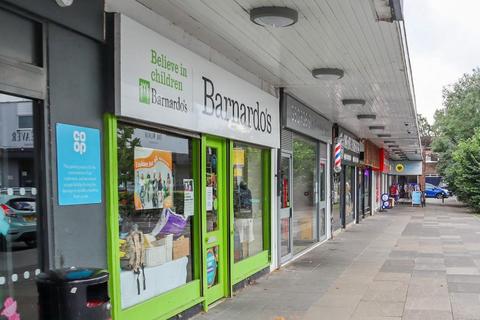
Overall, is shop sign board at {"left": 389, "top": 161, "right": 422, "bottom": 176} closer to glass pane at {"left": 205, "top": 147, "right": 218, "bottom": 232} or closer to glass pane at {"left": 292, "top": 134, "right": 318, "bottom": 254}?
glass pane at {"left": 292, "top": 134, "right": 318, "bottom": 254}

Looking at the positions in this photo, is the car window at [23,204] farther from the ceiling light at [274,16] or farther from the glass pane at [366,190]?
the glass pane at [366,190]

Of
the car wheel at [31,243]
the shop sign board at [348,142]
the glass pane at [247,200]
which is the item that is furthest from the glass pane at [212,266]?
the shop sign board at [348,142]

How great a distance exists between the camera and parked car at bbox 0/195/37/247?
3.49 m

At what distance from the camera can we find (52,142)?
375 centimetres

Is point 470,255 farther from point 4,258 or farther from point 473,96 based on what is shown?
point 473,96

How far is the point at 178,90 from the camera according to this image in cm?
549

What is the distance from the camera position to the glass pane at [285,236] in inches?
378

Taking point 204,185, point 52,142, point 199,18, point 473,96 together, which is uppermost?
point 473,96

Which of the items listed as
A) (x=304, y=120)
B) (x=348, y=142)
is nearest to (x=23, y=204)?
(x=304, y=120)

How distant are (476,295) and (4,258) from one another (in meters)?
6.12

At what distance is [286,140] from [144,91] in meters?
5.45

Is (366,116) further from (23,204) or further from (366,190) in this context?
(23,204)

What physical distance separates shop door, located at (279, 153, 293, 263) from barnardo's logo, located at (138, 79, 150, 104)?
16.2 feet

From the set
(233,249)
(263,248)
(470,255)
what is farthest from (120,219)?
(470,255)
